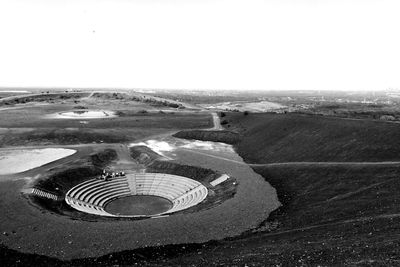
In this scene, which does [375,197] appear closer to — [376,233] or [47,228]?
[376,233]

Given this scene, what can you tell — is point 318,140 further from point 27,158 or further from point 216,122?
point 27,158

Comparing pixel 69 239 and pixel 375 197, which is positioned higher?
pixel 375 197

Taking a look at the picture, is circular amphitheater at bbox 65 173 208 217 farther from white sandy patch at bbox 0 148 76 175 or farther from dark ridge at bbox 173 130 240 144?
dark ridge at bbox 173 130 240 144

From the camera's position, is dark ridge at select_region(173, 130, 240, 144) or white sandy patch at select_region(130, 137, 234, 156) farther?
dark ridge at select_region(173, 130, 240, 144)

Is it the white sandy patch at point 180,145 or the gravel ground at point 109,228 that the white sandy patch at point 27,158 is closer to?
the gravel ground at point 109,228

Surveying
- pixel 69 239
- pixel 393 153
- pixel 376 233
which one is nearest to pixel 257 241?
pixel 376 233

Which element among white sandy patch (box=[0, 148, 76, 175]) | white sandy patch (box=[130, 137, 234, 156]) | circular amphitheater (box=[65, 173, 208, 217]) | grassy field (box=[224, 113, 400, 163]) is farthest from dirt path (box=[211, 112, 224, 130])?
white sandy patch (box=[0, 148, 76, 175])

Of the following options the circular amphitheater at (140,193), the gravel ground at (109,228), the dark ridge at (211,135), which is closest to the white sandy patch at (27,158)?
the circular amphitheater at (140,193)
